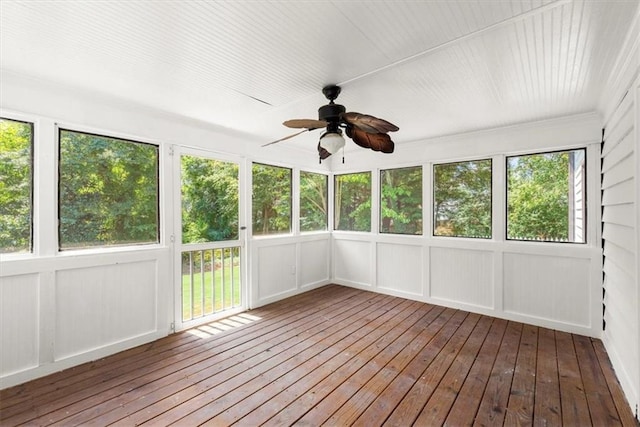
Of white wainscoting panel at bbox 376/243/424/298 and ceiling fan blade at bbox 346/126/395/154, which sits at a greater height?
ceiling fan blade at bbox 346/126/395/154

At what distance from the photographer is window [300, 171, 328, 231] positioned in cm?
488

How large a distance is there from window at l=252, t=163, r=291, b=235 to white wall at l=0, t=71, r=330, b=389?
2.63ft

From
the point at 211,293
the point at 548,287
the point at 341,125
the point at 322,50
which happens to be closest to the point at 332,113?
the point at 341,125

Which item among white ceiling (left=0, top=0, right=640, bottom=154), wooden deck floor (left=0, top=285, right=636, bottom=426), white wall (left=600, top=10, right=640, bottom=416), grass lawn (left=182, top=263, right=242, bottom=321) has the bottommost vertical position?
wooden deck floor (left=0, top=285, right=636, bottom=426)

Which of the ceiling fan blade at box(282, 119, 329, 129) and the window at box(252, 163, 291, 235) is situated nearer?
the ceiling fan blade at box(282, 119, 329, 129)

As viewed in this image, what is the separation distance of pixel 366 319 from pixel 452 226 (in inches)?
70.7

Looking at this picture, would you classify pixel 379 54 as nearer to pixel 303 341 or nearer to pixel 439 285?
pixel 303 341

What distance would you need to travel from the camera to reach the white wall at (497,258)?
3082 millimetres

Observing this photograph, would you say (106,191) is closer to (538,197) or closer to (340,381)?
(340,381)

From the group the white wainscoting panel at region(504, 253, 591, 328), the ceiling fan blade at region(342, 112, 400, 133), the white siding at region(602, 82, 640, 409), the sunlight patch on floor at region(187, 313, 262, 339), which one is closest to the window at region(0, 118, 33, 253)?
the sunlight patch on floor at region(187, 313, 262, 339)

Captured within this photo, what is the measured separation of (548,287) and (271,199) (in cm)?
370

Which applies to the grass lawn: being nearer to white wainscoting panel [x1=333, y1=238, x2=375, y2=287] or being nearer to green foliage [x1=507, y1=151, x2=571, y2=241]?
white wainscoting panel [x1=333, y1=238, x2=375, y2=287]

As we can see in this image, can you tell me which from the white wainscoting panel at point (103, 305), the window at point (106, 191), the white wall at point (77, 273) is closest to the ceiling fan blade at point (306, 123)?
the white wall at point (77, 273)

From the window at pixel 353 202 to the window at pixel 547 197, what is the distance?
2.06 meters
